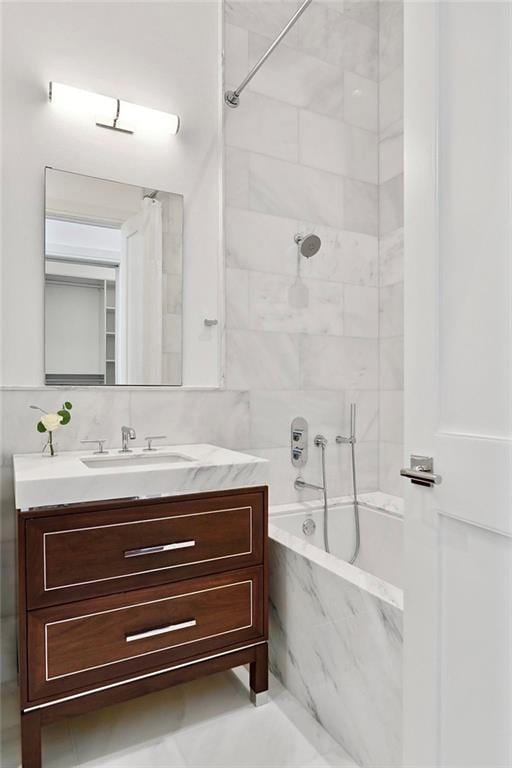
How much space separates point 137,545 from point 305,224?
1.75 m

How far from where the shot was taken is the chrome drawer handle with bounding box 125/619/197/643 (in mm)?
1471

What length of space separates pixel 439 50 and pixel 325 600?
1.53 metres

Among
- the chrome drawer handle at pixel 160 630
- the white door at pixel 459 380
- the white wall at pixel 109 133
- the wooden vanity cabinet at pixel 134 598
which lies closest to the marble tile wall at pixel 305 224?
the white wall at pixel 109 133

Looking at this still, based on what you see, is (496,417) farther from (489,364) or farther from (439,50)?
(439,50)

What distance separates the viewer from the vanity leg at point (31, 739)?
1.35m

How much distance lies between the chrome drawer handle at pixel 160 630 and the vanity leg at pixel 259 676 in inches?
12.0

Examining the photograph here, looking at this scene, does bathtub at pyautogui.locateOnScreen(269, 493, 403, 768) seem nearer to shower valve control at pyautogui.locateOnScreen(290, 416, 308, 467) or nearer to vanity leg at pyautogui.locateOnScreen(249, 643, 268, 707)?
vanity leg at pyautogui.locateOnScreen(249, 643, 268, 707)

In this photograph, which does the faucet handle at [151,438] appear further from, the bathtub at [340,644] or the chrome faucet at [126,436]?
the bathtub at [340,644]

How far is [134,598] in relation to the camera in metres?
1.48

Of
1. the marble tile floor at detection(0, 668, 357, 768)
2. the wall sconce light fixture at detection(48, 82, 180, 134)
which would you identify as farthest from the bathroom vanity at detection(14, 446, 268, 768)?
the wall sconce light fixture at detection(48, 82, 180, 134)

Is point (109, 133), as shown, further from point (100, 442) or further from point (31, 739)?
point (31, 739)

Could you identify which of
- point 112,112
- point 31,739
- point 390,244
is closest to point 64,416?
point 31,739

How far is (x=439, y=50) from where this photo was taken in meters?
1.00

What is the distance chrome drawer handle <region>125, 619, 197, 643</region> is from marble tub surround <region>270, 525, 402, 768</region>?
42cm
